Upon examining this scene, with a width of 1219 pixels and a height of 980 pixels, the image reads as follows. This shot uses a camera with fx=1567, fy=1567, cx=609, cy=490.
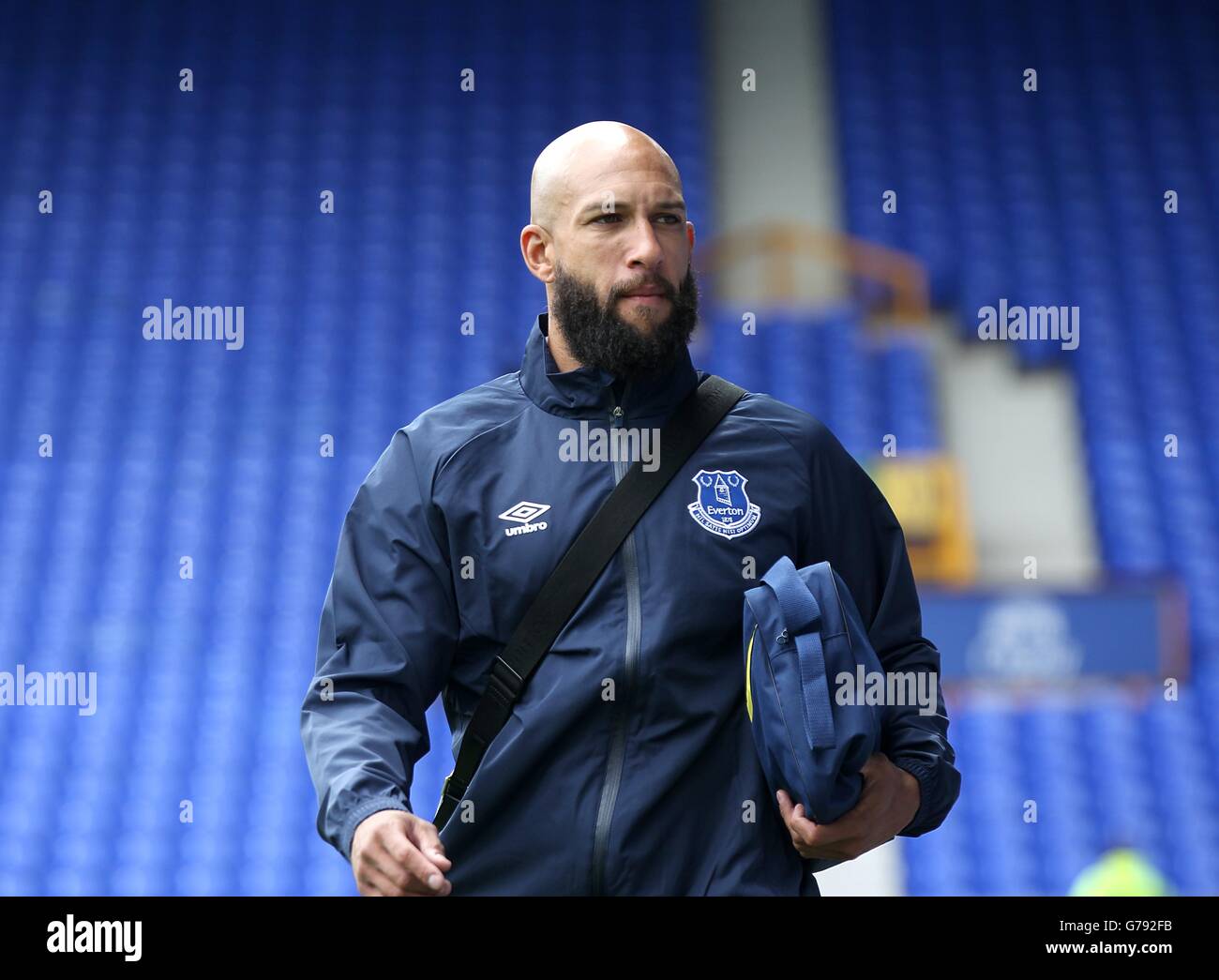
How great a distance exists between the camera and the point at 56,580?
4699mm

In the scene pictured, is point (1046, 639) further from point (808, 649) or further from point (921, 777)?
point (808, 649)

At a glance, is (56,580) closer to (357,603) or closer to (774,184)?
(774,184)

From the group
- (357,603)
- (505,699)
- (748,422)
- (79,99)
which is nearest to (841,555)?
(748,422)

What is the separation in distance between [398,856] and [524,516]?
33 centimetres

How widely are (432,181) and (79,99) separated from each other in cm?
131

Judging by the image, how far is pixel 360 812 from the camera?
1270 millimetres

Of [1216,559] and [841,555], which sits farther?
[1216,559]
